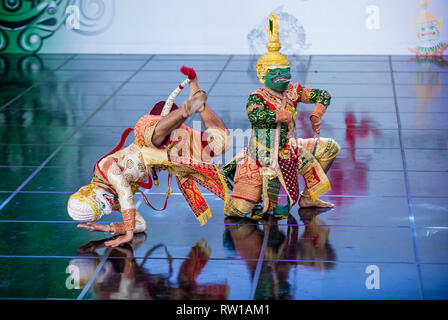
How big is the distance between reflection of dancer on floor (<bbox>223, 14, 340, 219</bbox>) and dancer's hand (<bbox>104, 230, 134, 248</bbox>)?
74 centimetres

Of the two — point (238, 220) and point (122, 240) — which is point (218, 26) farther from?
point (122, 240)

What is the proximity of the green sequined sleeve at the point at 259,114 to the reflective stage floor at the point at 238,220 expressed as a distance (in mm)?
663

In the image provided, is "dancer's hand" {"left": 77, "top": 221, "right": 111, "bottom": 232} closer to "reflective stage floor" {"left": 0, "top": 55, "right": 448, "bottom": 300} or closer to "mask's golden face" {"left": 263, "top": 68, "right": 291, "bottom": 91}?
"reflective stage floor" {"left": 0, "top": 55, "right": 448, "bottom": 300}

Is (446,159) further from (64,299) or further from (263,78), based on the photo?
(64,299)

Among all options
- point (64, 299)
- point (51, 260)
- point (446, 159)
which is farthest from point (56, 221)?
point (446, 159)

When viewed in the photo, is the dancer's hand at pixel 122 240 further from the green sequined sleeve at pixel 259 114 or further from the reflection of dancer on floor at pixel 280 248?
the green sequined sleeve at pixel 259 114

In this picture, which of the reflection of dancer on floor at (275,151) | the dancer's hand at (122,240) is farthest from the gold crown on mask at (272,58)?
the dancer's hand at (122,240)

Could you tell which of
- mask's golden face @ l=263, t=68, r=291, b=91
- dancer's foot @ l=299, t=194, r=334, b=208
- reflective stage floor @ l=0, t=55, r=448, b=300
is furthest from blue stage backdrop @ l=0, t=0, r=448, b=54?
mask's golden face @ l=263, t=68, r=291, b=91

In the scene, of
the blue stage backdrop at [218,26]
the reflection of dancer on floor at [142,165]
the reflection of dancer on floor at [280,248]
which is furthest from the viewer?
the blue stage backdrop at [218,26]

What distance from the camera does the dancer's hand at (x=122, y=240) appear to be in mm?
4688

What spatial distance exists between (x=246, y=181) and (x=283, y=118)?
546mm

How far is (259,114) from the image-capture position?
190 inches

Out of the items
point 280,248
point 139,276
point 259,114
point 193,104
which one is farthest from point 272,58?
point 139,276

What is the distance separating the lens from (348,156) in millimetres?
6445
